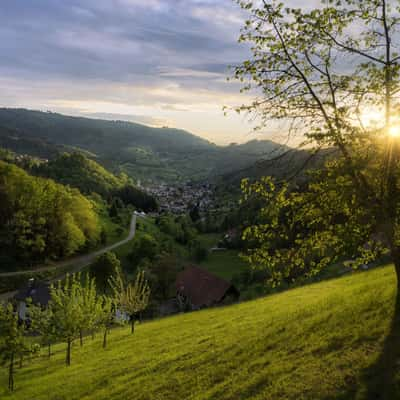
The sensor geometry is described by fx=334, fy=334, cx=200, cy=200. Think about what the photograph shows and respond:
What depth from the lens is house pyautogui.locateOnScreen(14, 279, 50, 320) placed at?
48.1 m

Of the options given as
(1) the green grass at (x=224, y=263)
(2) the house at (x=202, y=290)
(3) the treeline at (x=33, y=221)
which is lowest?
(1) the green grass at (x=224, y=263)

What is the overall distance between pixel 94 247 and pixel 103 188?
80529mm

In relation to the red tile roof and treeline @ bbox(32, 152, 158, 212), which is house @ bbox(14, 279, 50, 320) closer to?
the red tile roof

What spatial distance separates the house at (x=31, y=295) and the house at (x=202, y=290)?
19885 millimetres

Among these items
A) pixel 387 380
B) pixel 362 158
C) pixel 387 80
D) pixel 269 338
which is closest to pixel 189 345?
pixel 269 338

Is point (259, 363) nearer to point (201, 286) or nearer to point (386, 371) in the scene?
point (386, 371)

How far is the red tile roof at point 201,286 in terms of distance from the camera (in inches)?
1937

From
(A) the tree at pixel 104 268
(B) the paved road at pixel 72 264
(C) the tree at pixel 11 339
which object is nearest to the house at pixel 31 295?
(B) the paved road at pixel 72 264

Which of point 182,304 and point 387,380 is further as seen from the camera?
point 182,304

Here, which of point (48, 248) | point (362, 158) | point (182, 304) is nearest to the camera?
point (362, 158)

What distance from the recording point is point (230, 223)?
125125 millimetres

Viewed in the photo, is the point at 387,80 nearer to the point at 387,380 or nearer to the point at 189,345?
the point at 387,380

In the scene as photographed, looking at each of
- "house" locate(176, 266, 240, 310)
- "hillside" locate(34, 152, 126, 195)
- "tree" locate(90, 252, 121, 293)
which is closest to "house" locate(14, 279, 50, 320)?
"tree" locate(90, 252, 121, 293)

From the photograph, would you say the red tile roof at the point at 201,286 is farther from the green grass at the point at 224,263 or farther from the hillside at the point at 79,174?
the hillside at the point at 79,174
